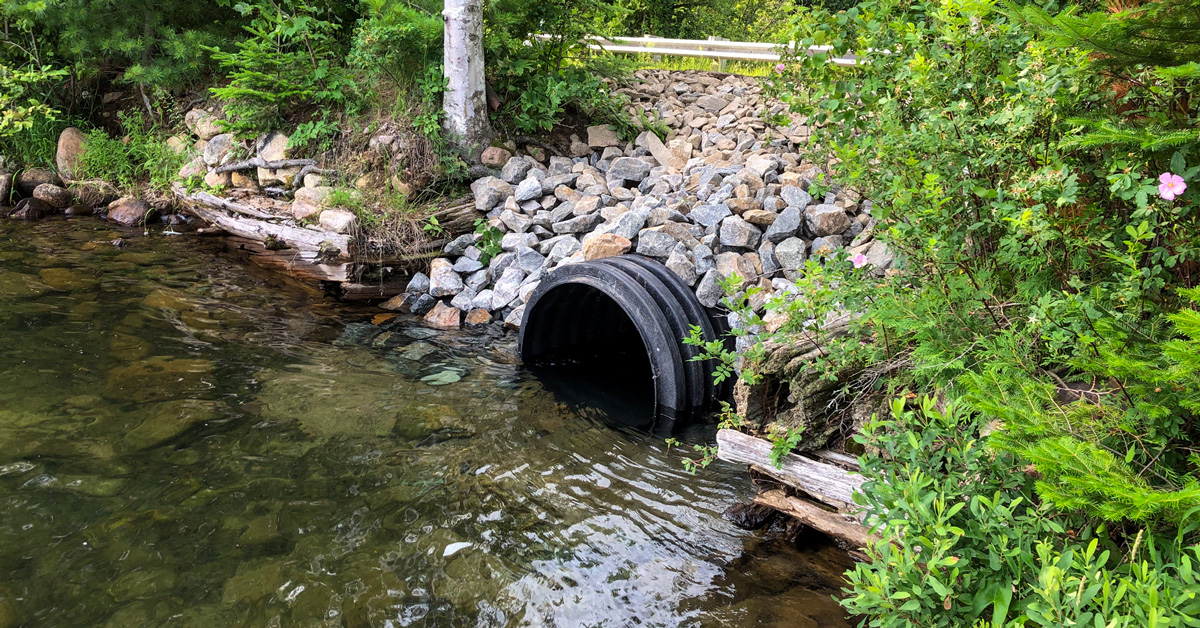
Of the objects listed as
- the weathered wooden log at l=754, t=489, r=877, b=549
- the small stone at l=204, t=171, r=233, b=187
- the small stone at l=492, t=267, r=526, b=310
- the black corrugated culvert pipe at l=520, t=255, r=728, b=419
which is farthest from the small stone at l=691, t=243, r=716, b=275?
the small stone at l=204, t=171, r=233, b=187

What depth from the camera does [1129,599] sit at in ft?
5.82

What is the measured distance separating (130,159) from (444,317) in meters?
7.41

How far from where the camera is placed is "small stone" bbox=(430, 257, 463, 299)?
7355 mm

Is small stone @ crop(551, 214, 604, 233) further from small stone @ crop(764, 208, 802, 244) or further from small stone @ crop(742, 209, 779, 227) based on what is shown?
small stone @ crop(764, 208, 802, 244)

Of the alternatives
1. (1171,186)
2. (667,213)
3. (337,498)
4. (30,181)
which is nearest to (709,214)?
(667,213)

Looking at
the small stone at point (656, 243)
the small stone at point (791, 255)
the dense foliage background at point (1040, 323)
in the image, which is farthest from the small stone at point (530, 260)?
the dense foliage background at point (1040, 323)

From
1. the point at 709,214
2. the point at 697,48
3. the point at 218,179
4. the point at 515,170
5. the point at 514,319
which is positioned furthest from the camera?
the point at 697,48

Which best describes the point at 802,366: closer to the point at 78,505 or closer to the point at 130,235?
the point at 78,505

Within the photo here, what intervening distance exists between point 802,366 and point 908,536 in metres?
1.40

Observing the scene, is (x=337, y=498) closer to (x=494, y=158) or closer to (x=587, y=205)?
(x=587, y=205)

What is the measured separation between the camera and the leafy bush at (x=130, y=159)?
35.1 feet

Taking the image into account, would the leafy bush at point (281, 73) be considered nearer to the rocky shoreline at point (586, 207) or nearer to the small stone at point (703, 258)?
the rocky shoreline at point (586, 207)

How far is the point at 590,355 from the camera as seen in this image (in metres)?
6.71

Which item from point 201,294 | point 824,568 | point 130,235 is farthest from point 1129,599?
point 130,235
